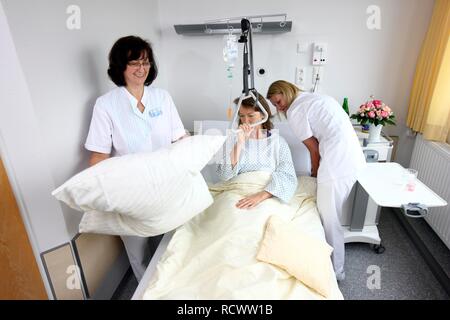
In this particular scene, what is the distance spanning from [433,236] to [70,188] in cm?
246

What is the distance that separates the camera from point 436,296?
1.67 meters

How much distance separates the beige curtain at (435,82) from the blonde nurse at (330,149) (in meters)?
0.83

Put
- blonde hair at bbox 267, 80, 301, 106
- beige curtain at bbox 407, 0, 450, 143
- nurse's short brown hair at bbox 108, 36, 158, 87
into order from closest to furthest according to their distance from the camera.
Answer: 1. nurse's short brown hair at bbox 108, 36, 158, 87
2. blonde hair at bbox 267, 80, 301, 106
3. beige curtain at bbox 407, 0, 450, 143

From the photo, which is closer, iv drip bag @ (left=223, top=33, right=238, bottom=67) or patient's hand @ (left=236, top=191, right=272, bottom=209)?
patient's hand @ (left=236, top=191, right=272, bottom=209)

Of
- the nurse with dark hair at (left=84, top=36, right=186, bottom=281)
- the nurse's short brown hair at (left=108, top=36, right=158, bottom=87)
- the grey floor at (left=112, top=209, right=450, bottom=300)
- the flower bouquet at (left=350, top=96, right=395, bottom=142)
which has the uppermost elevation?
the nurse's short brown hair at (left=108, top=36, right=158, bottom=87)

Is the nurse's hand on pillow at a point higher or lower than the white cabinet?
higher

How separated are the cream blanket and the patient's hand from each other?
26 millimetres

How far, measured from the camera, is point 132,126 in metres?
1.48

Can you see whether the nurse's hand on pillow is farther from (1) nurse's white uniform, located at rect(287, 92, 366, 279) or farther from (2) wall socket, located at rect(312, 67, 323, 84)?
(2) wall socket, located at rect(312, 67, 323, 84)

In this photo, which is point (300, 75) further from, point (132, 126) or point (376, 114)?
point (132, 126)

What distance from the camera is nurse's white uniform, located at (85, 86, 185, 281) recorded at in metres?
1.41

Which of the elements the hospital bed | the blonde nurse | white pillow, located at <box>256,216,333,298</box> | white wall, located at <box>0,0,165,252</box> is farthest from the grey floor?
white wall, located at <box>0,0,165,252</box>

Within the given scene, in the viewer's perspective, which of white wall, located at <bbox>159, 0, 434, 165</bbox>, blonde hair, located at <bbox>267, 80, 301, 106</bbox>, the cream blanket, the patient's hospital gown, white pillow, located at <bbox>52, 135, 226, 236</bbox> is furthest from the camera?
white wall, located at <bbox>159, 0, 434, 165</bbox>
